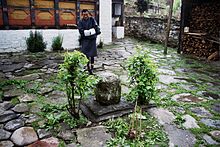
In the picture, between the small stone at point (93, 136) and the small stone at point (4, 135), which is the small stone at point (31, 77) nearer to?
the small stone at point (4, 135)

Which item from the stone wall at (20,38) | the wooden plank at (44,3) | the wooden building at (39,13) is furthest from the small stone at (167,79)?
the wooden plank at (44,3)

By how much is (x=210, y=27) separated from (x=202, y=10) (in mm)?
893

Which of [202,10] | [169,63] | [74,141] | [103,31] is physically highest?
[202,10]

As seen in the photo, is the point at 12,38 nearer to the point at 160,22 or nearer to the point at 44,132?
the point at 44,132

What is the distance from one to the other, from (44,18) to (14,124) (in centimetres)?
703

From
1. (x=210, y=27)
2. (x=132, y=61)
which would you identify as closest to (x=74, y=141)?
(x=132, y=61)

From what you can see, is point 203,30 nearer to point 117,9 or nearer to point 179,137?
point 117,9

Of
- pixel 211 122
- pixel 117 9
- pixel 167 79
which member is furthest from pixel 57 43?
pixel 211 122

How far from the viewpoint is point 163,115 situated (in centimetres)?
360

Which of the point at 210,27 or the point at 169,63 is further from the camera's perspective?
the point at 210,27

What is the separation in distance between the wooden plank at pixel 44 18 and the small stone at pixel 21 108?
6149 mm

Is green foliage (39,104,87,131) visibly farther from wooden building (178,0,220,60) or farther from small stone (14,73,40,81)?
wooden building (178,0,220,60)

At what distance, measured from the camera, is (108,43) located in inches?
467

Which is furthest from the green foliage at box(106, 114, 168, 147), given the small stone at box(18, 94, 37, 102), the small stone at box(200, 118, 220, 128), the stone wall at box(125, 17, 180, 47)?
the stone wall at box(125, 17, 180, 47)
